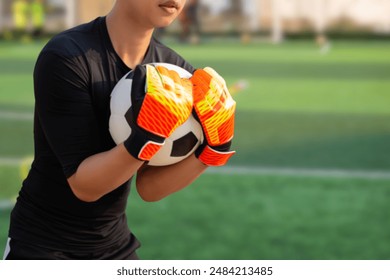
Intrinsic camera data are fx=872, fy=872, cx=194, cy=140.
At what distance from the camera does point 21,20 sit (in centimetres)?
3231

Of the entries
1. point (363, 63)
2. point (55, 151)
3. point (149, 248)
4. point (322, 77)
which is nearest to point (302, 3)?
point (363, 63)

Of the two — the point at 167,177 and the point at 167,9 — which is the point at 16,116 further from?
the point at 167,9

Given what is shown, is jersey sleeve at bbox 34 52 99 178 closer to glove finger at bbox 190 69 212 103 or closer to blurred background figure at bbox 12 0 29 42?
glove finger at bbox 190 69 212 103

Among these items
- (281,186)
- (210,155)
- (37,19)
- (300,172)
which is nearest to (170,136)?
(210,155)

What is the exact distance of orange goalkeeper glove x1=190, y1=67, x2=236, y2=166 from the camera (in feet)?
9.96

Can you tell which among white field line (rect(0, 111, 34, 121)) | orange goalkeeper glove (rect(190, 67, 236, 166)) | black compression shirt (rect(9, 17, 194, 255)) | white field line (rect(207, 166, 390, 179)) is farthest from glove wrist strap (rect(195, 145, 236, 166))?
white field line (rect(0, 111, 34, 121))

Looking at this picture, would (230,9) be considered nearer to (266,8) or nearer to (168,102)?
(266,8)

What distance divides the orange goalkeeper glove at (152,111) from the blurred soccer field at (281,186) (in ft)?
9.23

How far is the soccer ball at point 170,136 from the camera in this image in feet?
9.86

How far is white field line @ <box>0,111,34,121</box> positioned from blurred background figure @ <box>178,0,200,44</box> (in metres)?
18.3

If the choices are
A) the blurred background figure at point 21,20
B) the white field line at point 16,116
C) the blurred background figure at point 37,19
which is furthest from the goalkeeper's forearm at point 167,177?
the blurred background figure at point 21,20

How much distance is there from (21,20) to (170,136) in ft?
99.1

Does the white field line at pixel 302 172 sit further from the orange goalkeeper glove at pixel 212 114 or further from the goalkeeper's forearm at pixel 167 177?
the orange goalkeeper glove at pixel 212 114
